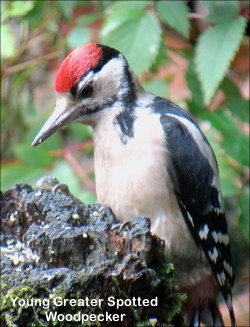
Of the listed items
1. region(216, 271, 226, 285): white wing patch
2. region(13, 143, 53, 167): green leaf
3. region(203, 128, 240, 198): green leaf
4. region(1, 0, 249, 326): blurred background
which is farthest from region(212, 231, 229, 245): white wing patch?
region(13, 143, 53, 167): green leaf

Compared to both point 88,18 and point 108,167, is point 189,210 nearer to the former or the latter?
point 108,167

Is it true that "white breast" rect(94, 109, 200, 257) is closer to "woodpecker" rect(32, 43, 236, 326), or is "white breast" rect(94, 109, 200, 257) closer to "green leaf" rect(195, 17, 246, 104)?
"woodpecker" rect(32, 43, 236, 326)

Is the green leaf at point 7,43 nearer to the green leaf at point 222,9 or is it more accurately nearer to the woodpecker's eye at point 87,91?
the woodpecker's eye at point 87,91

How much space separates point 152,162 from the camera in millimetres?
2850

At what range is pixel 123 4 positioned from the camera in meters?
3.38

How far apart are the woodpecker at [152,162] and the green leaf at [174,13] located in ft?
1.08

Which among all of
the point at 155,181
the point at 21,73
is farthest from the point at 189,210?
the point at 21,73

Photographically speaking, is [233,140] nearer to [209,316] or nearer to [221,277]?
[221,277]

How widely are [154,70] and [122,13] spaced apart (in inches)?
33.0

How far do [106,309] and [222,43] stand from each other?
148 centimetres

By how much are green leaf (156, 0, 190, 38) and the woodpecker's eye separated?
0.58 metres

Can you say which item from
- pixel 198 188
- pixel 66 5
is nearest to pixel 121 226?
pixel 198 188

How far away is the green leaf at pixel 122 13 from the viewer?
10.9ft

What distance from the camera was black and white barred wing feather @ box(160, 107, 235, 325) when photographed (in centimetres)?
293
